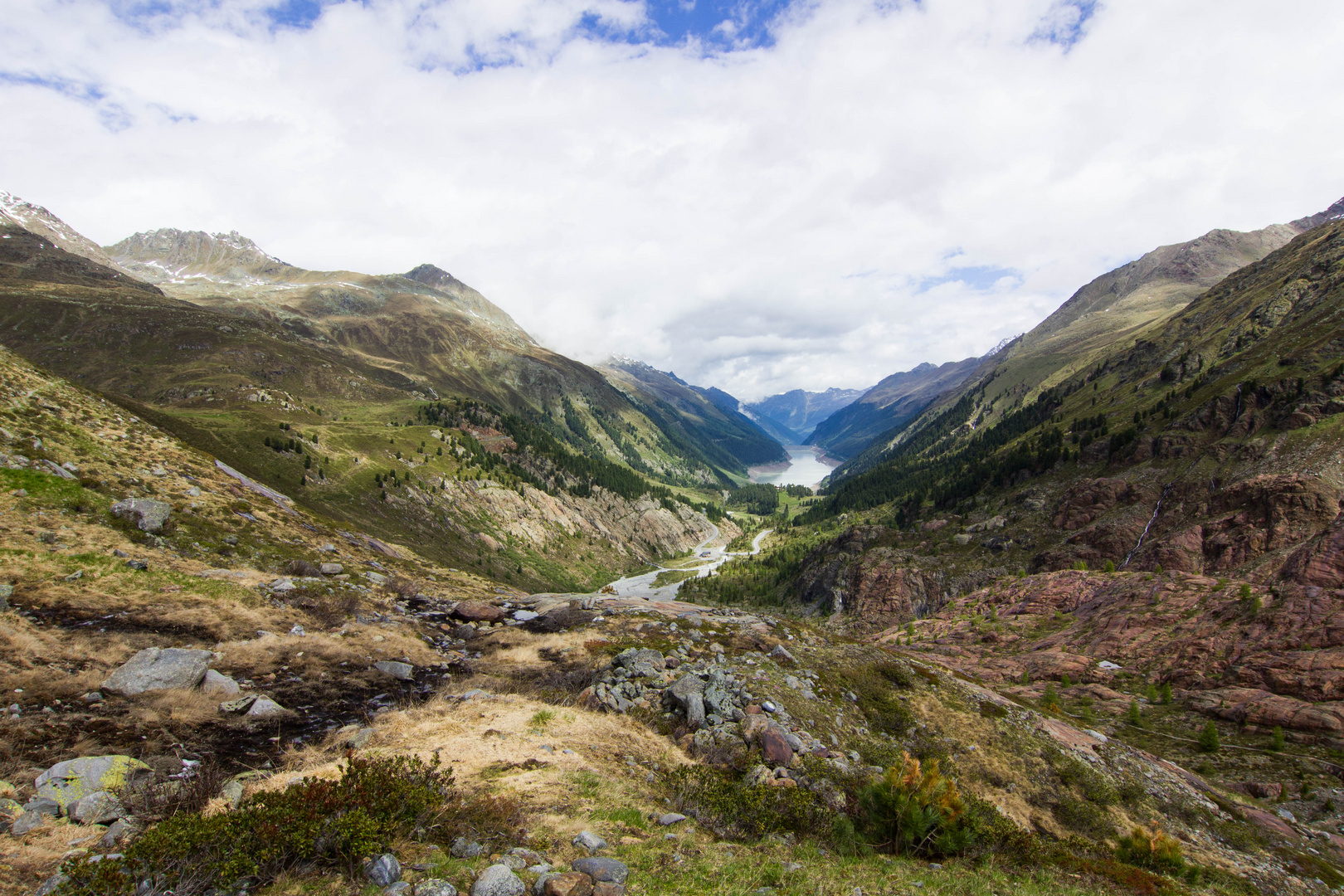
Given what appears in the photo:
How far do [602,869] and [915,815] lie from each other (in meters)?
9.70

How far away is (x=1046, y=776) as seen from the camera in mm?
22516

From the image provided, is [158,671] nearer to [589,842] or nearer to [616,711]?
[589,842]

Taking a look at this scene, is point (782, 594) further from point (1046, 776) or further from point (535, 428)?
point (535, 428)

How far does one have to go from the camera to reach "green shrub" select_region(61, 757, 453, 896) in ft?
24.0

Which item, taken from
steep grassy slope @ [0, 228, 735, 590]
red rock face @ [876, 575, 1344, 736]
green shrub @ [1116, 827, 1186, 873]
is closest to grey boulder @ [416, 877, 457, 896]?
green shrub @ [1116, 827, 1186, 873]

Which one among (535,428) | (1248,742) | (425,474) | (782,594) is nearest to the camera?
(1248,742)

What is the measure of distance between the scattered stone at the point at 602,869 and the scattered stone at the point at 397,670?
45.8ft

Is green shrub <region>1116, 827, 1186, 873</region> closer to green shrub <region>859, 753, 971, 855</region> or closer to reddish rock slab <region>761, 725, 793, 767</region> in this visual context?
green shrub <region>859, 753, 971, 855</region>

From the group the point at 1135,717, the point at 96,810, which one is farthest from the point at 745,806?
the point at 1135,717

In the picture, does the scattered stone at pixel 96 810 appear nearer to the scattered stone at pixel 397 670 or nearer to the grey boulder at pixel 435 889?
the grey boulder at pixel 435 889

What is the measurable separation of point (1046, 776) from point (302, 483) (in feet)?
298

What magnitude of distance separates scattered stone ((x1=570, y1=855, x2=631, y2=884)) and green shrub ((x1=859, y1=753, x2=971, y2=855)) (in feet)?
28.8

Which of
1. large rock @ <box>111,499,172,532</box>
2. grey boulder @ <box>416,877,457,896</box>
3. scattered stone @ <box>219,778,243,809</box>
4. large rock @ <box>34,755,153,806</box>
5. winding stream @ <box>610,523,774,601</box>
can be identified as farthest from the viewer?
winding stream @ <box>610,523,774,601</box>

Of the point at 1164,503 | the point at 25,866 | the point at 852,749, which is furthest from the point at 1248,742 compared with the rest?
the point at 1164,503
